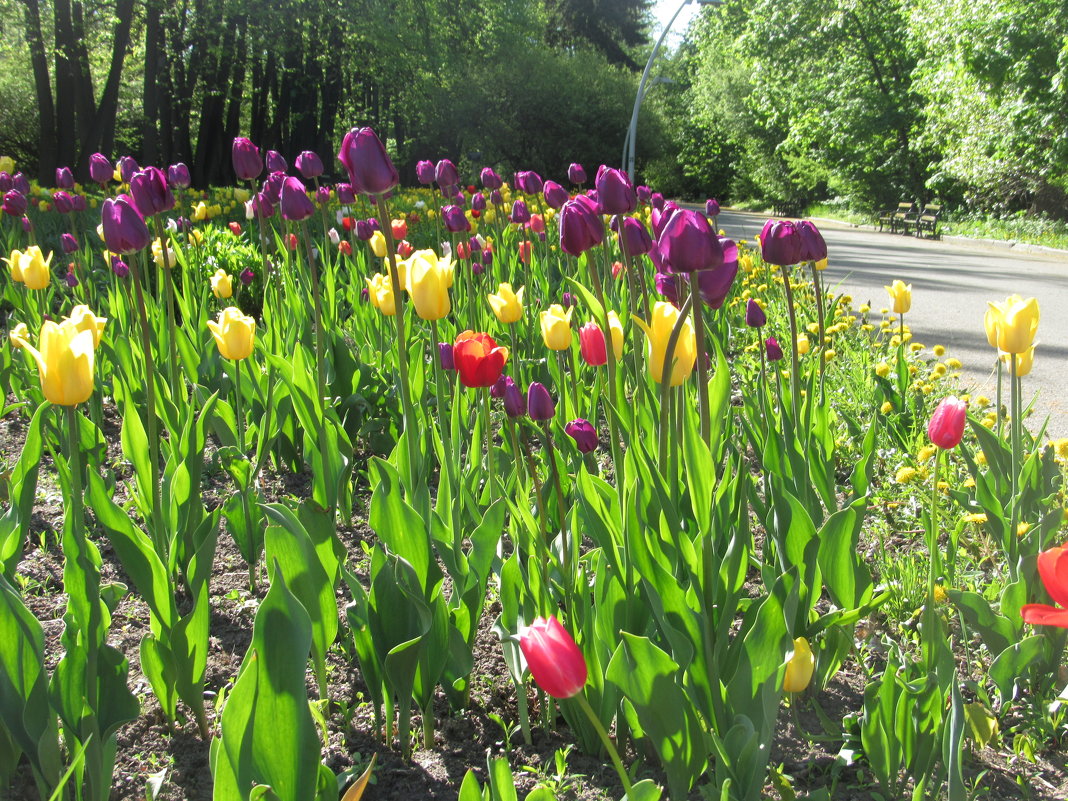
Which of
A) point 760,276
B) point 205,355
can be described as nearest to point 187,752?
point 205,355

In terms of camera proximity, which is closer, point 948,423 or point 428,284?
point 948,423

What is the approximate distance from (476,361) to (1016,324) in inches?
40.4

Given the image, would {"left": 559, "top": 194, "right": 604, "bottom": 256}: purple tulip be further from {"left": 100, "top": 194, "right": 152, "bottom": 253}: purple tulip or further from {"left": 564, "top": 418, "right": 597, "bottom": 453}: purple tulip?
{"left": 100, "top": 194, "right": 152, "bottom": 253}: purple tulip

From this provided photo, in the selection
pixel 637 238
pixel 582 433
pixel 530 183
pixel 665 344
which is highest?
pixel 530 183

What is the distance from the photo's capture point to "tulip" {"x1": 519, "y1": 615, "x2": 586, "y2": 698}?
92 cm

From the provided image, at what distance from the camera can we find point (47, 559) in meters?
2.39

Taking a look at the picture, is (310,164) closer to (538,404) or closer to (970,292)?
(538,404)

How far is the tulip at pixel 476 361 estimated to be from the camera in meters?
1.71

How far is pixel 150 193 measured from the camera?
7.12 ft

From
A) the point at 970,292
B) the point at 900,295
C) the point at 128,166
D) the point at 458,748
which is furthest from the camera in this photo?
the point at 970,292

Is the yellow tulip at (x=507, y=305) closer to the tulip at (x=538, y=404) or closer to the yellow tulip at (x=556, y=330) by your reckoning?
the yellow tulip at (x=556, y=330)

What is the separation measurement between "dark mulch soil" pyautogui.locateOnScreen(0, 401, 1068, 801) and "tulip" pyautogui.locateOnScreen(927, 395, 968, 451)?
0.51m

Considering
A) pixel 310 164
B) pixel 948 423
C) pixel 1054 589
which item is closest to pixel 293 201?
pixel 310 164

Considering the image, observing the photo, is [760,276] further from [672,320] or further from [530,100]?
[530,100]
